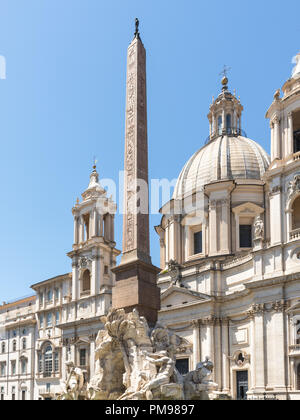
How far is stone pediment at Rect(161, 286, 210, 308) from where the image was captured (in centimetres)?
4022

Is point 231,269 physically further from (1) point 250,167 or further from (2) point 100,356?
(2) point 100,356

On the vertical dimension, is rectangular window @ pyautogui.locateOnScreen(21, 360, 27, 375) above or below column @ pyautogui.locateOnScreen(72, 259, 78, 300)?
below

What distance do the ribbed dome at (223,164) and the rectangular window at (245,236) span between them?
13.3ft

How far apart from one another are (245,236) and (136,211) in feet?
77.0

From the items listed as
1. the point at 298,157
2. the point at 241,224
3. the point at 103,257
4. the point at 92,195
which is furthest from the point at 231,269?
the point at 92,195

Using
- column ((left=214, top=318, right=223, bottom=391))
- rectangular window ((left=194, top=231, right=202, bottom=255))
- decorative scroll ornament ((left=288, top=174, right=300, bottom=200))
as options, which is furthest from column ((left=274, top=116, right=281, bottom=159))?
rectangular window ((left=194, top=231, right=202, bottom=255))

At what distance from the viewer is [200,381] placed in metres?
19.5

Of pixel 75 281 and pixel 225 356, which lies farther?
pixel 75 281

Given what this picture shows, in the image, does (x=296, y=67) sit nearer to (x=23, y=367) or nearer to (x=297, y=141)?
(x=297, y=141)

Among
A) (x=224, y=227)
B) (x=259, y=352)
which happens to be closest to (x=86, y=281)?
(x=224, y=227)

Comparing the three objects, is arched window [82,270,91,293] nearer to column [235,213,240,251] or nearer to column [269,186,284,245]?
column [235,213,240,251]

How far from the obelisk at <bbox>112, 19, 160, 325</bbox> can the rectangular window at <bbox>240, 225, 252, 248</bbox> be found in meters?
22.1

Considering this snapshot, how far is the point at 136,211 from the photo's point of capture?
21.8 meters

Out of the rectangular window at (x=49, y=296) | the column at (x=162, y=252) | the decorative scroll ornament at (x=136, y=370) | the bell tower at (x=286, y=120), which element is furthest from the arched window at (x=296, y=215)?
the rectangular window at (x=49, y=296)
